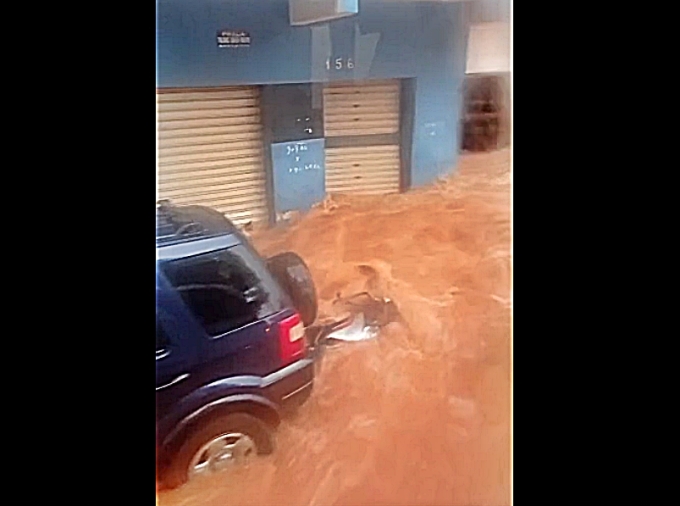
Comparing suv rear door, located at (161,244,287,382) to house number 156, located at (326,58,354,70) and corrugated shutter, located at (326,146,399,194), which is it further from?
house number 156, located at (326,58,354,70)

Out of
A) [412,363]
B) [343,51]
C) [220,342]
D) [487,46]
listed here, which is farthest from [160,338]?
[487,46]

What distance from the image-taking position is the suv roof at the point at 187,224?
110 cm

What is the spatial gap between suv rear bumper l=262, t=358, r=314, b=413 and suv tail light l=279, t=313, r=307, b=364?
1cm

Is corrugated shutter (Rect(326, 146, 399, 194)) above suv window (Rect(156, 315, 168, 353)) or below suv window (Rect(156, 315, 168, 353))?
above

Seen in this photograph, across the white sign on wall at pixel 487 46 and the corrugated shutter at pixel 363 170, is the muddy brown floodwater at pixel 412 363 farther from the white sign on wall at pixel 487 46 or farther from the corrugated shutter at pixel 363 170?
the white sign on wall at pixel 487 46

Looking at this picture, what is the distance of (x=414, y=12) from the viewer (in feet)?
3.86

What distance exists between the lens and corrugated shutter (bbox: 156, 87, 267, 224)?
1104mm

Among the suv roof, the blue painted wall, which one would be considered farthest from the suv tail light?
the blue painted wall

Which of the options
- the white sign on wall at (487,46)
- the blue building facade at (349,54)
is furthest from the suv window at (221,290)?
the white sign on wall at (487,46)
